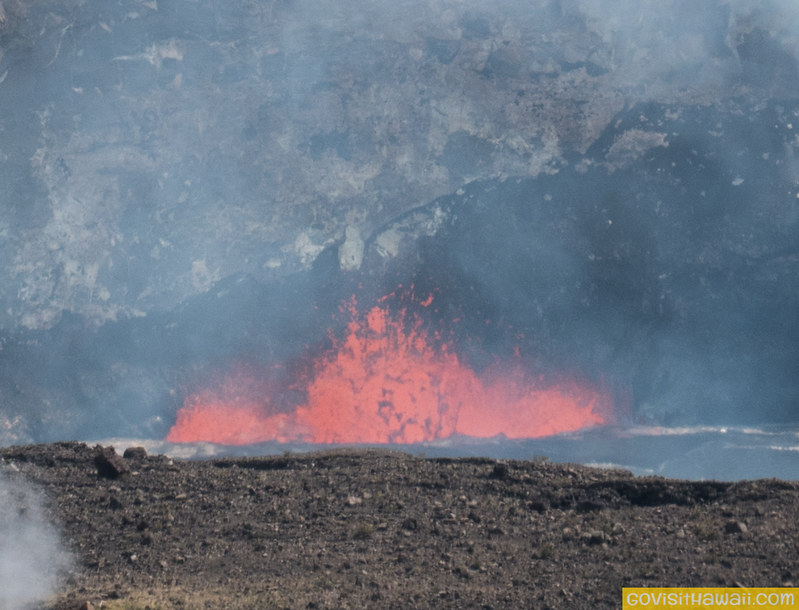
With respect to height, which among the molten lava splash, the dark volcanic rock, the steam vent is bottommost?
the dark volcanic rock

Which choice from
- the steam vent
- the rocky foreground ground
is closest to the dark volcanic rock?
the rocky foreground ground

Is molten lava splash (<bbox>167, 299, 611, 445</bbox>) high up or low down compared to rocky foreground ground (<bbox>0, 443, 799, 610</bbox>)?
up

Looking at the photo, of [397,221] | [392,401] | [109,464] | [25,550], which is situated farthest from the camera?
[397,221]

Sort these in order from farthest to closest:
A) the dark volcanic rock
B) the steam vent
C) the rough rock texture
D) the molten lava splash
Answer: the rough rock texture → the steam vent → the molten lava splash → the dark volcanic rock

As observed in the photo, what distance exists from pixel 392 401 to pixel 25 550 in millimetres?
32600

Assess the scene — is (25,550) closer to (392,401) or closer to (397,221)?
Answer: (392,401)

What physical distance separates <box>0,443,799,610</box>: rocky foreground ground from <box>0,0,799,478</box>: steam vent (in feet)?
83.0

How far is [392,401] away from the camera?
5262 centimetres

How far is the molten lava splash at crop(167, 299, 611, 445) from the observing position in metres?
51.8

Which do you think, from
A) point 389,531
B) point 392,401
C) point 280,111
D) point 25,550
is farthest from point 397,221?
point 25,550

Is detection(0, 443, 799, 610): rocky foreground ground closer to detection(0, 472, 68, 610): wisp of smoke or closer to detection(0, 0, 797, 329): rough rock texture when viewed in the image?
detection(0, 472, 68, 610): wisp of smoke

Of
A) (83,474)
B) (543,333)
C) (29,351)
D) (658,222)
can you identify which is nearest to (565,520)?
(83,474)

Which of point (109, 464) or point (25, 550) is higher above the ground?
point (109, 464)

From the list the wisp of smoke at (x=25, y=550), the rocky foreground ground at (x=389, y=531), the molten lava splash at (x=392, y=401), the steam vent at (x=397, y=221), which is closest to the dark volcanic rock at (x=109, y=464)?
the rocky foreground ground at (x=389, y=531)
